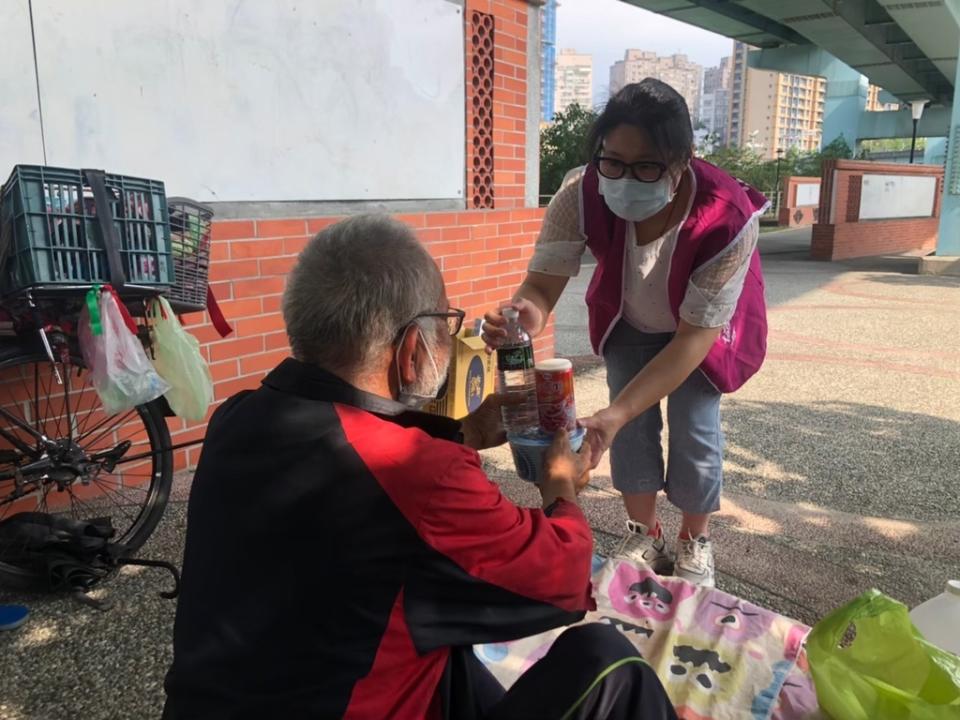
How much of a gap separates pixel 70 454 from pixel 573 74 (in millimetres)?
119145

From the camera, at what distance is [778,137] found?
78.1 meters

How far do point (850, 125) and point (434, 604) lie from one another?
97.4 ft

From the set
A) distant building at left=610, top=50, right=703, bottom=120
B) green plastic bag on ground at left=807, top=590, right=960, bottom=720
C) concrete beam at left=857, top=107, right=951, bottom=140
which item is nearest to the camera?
green plastic bag on ground at left=807, top=590, right=960, bottom=720

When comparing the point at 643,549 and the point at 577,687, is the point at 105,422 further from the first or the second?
the point at 577,687

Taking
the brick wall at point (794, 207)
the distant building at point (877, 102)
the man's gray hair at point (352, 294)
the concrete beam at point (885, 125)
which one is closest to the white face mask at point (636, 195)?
the man's gray hair at point (352, 294)

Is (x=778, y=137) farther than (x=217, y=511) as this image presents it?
Yes

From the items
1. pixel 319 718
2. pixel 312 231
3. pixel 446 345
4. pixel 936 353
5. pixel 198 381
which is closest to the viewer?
pixel 319 718

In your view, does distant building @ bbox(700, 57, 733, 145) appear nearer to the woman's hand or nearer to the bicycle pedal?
the woman's hand

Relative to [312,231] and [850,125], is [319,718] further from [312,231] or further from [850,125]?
[850,125]

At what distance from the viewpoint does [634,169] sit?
236 centimetres

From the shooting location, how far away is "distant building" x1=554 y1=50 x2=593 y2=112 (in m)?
110

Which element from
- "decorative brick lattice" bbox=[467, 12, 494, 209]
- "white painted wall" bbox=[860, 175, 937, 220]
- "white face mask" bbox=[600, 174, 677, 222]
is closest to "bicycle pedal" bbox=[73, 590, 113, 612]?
"white face mask" bbox=[600, 174, 677, 222]

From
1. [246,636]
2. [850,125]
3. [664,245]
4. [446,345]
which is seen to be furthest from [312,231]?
[850,125]

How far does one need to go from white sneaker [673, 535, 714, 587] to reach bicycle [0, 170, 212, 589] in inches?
73.9
